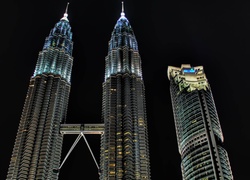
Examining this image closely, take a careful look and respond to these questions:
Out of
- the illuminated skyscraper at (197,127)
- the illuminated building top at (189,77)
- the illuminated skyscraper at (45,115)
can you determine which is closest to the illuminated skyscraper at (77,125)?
the illuminated skyscraper at (45,115)

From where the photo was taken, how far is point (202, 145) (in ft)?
409

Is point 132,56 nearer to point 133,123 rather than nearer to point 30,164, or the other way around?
point 133,123

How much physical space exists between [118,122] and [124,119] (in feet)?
8.61

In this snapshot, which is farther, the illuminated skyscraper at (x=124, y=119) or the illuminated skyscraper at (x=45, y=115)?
the illuminated skyscraper at (x=45, y=115)

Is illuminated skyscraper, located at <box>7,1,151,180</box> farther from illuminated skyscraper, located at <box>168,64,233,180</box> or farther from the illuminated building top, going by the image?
the illuminated building top

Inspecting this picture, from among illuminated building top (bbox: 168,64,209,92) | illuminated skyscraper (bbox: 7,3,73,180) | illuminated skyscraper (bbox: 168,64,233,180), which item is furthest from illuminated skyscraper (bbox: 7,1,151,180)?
illuminated building top (bbox: 168,64,209,92)

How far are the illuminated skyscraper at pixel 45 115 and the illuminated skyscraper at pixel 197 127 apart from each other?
50.6 metres

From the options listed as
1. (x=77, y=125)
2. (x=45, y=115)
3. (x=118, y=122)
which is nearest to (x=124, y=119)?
(x=118, y=122)

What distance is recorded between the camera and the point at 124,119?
125m

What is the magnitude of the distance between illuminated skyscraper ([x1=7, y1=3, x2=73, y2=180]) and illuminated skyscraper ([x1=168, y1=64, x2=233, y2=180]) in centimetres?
5063

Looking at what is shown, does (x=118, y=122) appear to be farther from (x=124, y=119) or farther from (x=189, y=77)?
(x=189, y=77)

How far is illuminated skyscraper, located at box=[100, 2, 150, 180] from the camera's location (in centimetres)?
11400

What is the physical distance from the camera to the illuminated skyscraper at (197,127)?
384 feet

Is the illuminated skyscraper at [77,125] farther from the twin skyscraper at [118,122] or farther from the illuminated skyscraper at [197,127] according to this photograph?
the illuminated skyscraper at [197,127]
